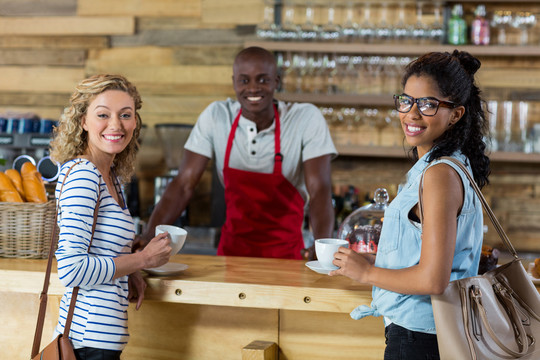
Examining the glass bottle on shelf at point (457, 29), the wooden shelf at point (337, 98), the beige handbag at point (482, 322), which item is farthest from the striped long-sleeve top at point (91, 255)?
the glass bottle on shelf at point (457, 29)

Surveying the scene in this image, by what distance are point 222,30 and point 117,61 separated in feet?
2.50

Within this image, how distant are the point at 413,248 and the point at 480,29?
280cm

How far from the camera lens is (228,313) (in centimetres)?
199

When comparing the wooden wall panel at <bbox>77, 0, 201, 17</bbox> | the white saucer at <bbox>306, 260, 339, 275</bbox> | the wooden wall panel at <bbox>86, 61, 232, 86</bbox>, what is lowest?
the white saucer at <bbox>306, 260, 339, 275</bbox>

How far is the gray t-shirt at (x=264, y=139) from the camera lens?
9.46ft

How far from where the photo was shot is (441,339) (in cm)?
137

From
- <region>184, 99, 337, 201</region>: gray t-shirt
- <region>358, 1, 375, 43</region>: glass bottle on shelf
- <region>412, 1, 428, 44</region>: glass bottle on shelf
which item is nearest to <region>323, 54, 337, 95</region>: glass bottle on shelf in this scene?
<region>358, 1, 375, 43</region>: glass bottle on shelf

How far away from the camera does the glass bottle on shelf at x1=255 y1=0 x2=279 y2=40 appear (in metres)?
4.03

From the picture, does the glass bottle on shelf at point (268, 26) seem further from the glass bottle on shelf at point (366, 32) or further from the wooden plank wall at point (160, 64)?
the glass bottle on shelf at point (366, 32)

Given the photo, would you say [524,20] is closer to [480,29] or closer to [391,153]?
[480,29]

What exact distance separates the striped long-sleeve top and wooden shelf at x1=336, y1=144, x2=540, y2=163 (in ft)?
7.86

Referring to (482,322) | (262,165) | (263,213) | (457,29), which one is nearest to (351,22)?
(457,29)

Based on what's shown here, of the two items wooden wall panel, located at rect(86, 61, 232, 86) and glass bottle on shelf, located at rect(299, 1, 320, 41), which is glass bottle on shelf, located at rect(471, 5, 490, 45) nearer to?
glass bottle on shelf, located at rect(299, 1, 320, 41)

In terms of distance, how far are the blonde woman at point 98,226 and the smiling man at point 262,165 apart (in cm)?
103
